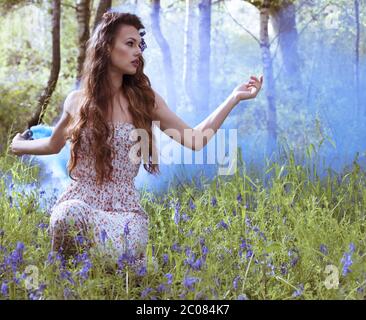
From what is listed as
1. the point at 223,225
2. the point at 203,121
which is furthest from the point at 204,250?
the point at 203,121

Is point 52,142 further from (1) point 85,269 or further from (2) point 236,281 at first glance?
(2) point 236,281

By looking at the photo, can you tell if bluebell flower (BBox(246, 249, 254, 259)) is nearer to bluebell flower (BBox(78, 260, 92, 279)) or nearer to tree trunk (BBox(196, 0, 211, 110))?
bluebell flower (BBox(78, 260, 92, 279))

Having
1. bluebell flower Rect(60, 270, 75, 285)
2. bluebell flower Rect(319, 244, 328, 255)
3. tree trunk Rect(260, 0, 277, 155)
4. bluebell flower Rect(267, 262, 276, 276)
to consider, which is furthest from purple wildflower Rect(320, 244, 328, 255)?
tree trunk Rect(260, 0, 277, 155)

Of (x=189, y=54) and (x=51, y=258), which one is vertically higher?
(x=189, y=54)

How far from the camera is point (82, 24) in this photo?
377cm

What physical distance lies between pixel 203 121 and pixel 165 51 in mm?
1099

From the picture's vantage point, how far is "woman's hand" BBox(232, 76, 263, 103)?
7.83 feet

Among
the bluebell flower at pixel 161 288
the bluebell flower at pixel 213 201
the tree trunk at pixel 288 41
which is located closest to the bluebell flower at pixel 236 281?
the bluebell flower at pixel 161 288

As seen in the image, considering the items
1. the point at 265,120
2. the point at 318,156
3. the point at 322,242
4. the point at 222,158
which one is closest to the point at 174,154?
the point at 222,158

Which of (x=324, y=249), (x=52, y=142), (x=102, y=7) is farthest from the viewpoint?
(x=102, y=7)

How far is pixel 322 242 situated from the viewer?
2350 millimetres

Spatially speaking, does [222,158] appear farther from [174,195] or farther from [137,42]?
[137,42]

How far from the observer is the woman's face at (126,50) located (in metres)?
2.39

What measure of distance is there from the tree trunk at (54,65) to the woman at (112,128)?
Result: 4.47ft
